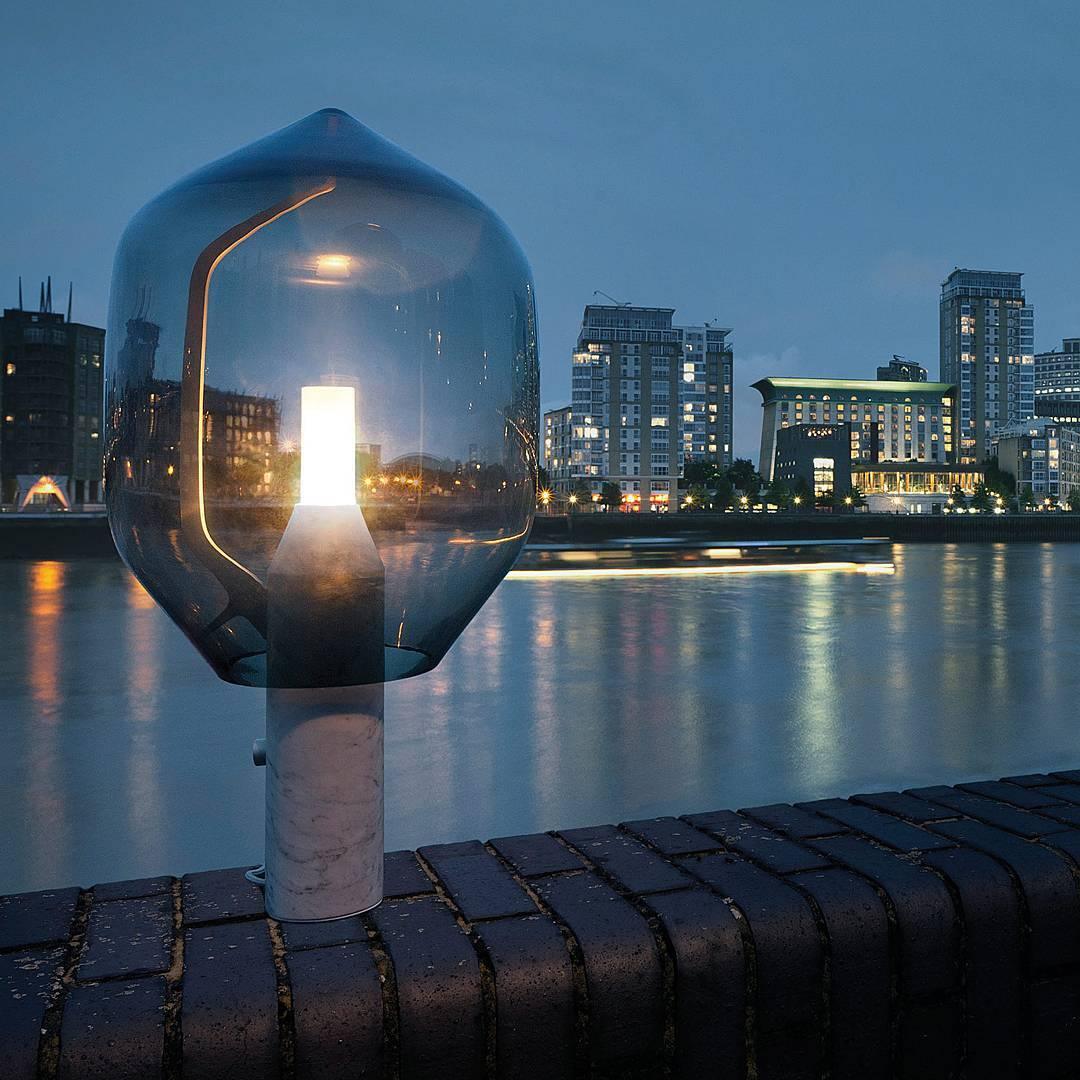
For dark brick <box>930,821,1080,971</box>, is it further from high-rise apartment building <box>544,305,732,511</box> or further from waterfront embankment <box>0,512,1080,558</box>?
high-rise apartment building <box>544,305,732,511</box>

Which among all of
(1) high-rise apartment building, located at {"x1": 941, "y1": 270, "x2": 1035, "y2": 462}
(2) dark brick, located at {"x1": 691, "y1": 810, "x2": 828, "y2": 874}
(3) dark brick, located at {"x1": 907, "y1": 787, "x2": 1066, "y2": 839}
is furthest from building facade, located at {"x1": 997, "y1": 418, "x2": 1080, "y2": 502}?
(2) dark brick, located at {"x1": 691, "y1": 810, "x2": 828, "y2": 874}

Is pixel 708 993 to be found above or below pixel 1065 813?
below

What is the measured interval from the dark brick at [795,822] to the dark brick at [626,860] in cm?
23

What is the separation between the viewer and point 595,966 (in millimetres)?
1450

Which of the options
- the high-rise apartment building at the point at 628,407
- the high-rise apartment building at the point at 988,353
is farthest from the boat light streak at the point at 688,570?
the high-rise apartment building at the point at 988,353

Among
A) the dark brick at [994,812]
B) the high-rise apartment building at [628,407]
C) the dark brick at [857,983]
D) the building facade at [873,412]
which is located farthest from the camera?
the building facade at [873,412]

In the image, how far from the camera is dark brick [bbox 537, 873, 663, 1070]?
1.45 meters

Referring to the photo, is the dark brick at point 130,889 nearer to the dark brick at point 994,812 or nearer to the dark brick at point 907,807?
the dark brick at point 907,807

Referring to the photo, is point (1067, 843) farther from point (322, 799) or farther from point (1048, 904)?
point (322, 799)

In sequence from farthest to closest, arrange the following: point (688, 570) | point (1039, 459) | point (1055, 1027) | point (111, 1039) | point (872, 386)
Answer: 1. point (872, 386)
2. point (1039, 459)
3. point (688, 570)
4. point (1055, 1027)
5. point (111, 1039)

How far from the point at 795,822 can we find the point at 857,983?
47 centimetres

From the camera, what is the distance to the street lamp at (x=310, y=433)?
1513mm

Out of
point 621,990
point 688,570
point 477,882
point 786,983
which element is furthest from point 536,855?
point 688,570

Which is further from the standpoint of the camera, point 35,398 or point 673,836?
point 35,398
